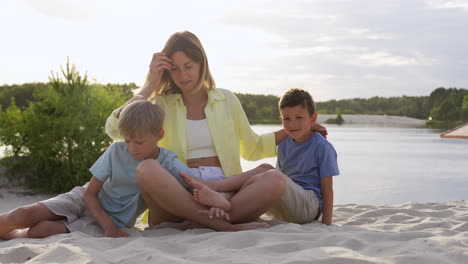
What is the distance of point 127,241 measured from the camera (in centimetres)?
280

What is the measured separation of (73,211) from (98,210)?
23 cm

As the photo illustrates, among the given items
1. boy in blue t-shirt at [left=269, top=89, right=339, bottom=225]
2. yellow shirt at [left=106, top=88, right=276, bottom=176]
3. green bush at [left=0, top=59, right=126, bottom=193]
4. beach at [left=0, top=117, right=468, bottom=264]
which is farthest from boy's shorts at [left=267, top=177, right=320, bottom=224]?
green bush at [left=0, top=59, right=126, bottom=193]

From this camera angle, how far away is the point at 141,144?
3129 millimetres

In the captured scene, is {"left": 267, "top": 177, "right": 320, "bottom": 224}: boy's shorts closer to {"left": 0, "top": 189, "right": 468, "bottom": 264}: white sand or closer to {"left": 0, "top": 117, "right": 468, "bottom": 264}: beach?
{"left": 0, "top": 117, "right": 468, "bottom": 264}: beach

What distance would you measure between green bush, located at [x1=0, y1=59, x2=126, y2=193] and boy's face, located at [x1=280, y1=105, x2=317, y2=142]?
13.1 feet

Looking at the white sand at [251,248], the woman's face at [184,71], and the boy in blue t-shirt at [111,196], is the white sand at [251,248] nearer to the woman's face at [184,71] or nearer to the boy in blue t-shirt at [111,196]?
the boy in blue t-shirt at [111,196]

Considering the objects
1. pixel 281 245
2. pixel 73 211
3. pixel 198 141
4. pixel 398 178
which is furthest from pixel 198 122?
pixel 398 178

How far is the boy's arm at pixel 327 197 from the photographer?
3.46 m

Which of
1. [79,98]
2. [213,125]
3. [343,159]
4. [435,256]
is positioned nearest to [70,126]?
[79,98]

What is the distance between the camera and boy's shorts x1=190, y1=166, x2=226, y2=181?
3492 mm

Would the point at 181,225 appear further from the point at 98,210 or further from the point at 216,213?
the point at 98,210

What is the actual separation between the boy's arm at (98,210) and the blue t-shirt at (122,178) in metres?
0.08

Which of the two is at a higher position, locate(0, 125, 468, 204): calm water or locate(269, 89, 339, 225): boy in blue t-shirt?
locate(269, 89, 339, 225): boy in blue t-shirt

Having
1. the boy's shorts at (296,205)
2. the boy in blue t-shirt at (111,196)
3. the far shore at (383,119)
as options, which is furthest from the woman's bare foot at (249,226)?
the far shore at (383,119)
